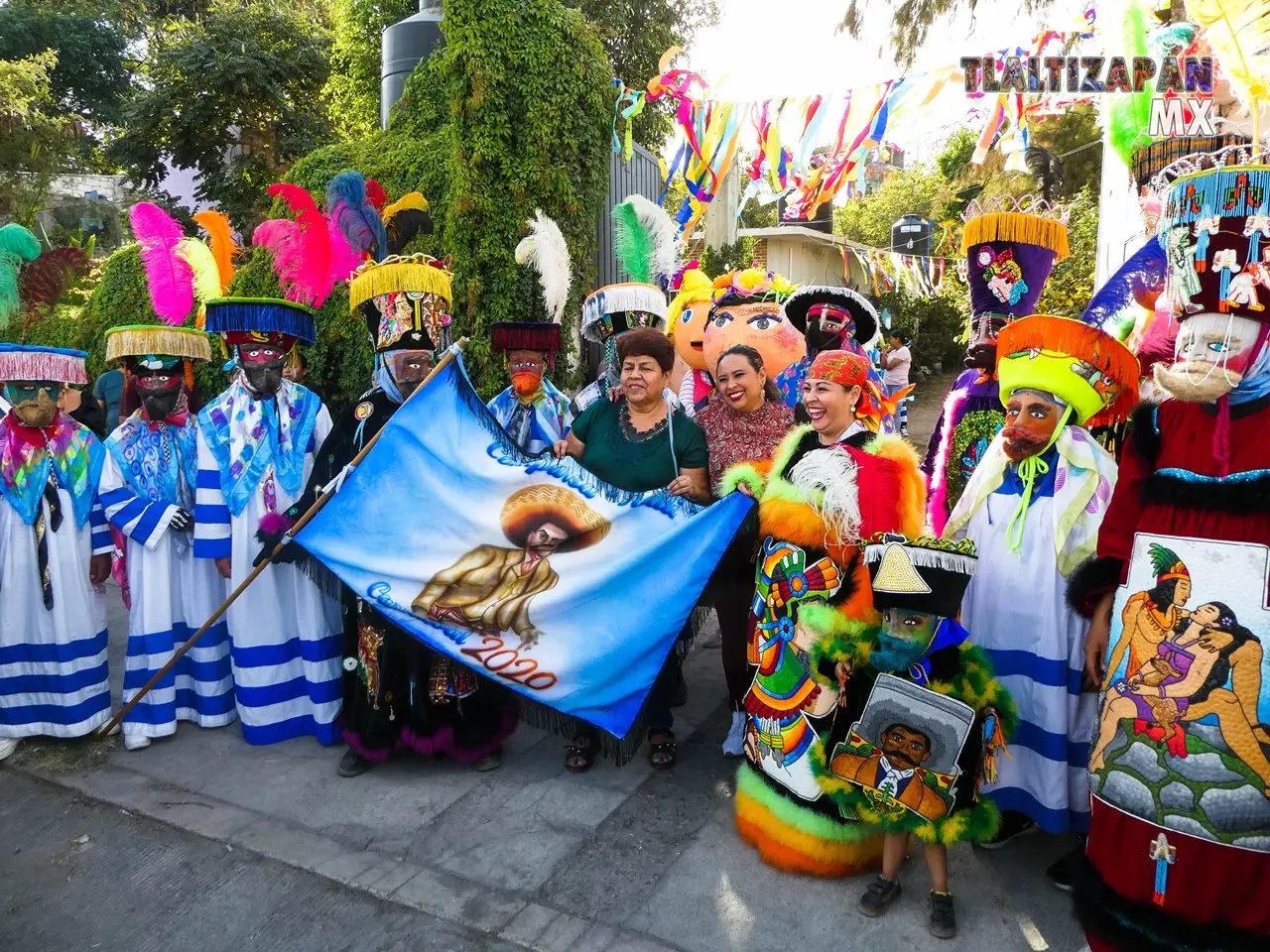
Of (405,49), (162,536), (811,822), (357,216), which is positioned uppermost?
(405,49)

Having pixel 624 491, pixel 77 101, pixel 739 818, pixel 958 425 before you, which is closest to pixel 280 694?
pixel 624 491

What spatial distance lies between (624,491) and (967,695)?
1.66 m

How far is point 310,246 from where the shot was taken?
15.4 feet

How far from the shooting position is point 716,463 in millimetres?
4039

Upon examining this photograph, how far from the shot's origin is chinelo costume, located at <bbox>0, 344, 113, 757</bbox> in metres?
4.16

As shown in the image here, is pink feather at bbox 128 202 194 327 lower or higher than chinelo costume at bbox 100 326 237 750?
higher

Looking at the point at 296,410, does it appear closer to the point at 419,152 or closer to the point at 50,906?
the point at 50,906

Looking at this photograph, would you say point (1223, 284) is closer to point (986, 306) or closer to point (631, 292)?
point (986, 306)

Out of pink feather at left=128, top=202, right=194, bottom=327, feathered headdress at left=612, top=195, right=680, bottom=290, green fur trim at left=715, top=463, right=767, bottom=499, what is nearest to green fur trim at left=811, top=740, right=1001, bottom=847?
green fur trim at left=715, top=463, right=767, bottom=499

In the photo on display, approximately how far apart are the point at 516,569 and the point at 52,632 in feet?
8.19

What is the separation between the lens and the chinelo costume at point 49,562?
416 cm

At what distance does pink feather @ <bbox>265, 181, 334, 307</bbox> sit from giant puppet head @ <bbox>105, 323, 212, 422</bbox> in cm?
66

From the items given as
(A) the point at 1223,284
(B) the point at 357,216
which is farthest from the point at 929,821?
(B) the point at 357,216

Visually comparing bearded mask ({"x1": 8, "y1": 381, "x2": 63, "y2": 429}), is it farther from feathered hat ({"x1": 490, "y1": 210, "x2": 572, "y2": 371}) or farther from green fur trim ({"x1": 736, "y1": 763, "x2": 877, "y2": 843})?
green fur trim ({"x1": 736, "y1": 763, "x2": 877, "y2": 843})
